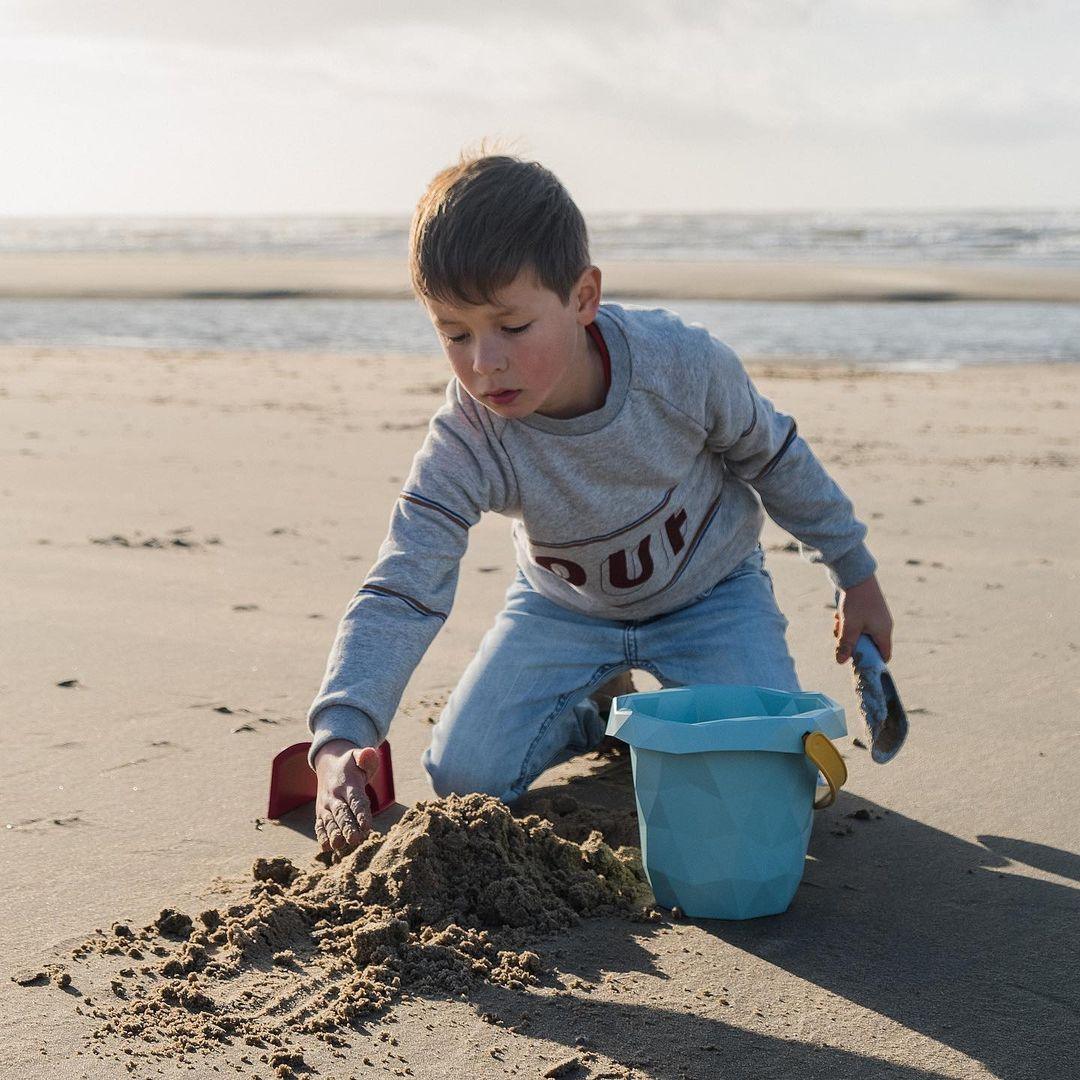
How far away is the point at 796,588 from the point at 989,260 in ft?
76.8

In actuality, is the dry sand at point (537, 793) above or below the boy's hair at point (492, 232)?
below

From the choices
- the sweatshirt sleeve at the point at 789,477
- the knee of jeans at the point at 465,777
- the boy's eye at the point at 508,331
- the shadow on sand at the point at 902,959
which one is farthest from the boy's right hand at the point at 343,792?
the sweatshirt sleeve at the point at 789,477

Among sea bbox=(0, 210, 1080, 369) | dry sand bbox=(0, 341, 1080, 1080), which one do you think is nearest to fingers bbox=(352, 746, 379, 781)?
dry sand bbox=(0, 341, 1080, 1080)

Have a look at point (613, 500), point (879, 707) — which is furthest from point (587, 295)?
point (879, 707)

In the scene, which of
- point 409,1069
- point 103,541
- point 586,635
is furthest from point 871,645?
point 103,541

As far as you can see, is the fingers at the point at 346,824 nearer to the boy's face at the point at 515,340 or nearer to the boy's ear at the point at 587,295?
the boy's face at the point at 515,340

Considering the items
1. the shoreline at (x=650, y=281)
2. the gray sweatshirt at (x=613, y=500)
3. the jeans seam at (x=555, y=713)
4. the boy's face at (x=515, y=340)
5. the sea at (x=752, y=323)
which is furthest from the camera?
the shoreline at (x=650, y=281)

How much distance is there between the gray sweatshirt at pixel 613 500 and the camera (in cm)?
248

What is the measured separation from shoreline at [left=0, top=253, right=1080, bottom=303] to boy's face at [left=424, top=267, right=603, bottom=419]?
16.5 metres

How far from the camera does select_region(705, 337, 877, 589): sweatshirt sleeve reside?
2770mm

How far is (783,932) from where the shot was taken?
224 cm

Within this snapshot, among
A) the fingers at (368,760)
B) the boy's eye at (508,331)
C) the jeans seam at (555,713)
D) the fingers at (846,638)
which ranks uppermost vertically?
the boy's eye at (508,331)

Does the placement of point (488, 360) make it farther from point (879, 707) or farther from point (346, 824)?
point (879, 707)

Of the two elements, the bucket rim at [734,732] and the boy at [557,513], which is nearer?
the bucket rim at [734,732]
